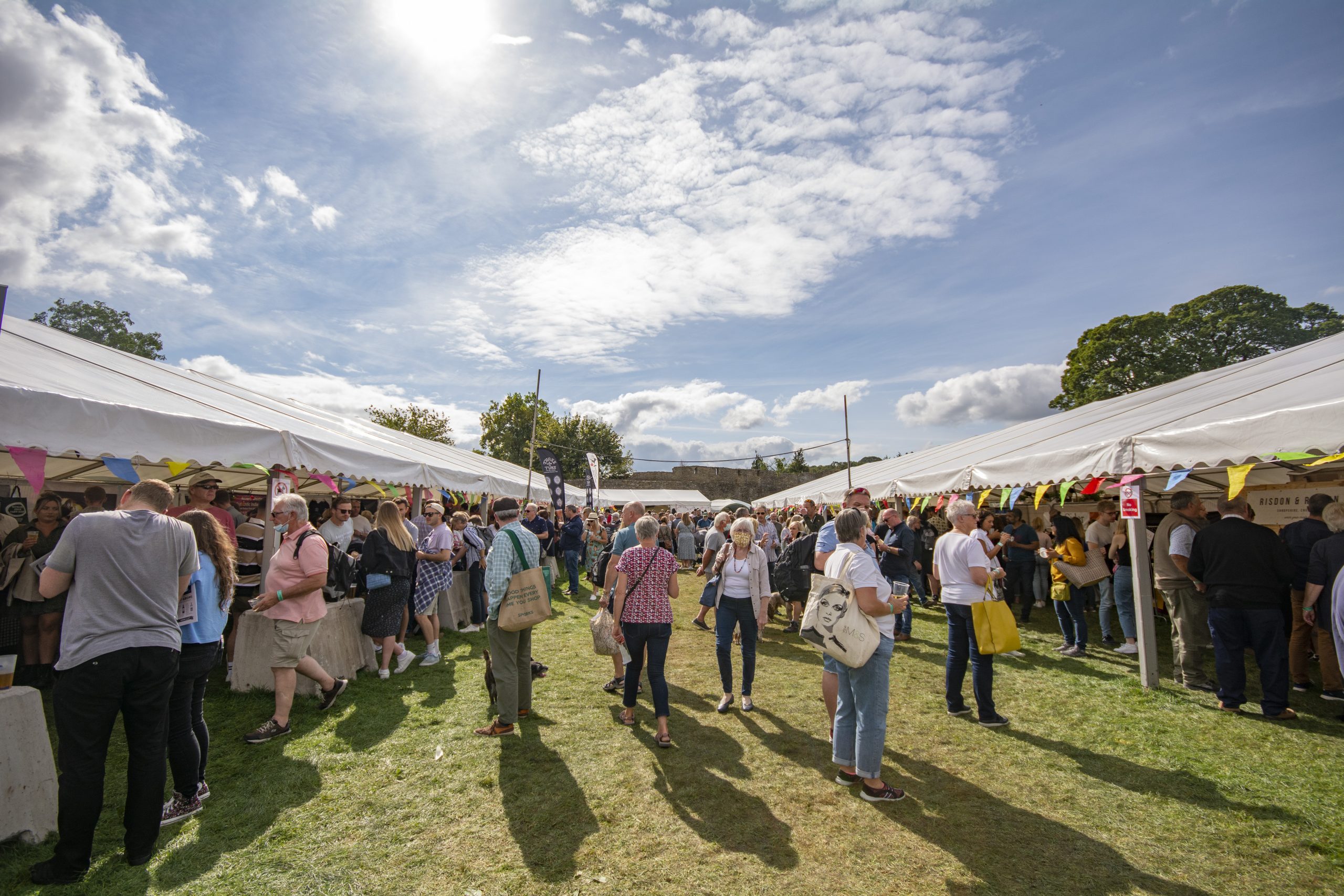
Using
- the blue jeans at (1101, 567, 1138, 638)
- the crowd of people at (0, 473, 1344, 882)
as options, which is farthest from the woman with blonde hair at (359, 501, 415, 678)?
the blue jeans at (1101, 567, 1138, 638)

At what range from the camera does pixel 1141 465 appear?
539cm

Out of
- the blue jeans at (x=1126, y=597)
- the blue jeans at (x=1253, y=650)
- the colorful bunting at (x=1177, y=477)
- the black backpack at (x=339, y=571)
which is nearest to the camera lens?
the blue jeans at (x=1253, y=650)

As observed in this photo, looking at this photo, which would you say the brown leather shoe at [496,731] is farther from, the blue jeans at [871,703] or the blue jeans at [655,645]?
the blue jeans at [871,703]

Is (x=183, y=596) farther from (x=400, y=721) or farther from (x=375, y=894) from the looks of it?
(x=400, y=721)

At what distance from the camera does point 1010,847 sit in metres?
3.11

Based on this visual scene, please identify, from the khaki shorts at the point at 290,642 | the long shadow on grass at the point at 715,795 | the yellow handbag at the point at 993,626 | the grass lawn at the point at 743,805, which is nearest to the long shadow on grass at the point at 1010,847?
the grass lawn at the point at 743,805

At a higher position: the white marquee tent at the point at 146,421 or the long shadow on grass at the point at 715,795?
the white marquee tent at the point at 146,421

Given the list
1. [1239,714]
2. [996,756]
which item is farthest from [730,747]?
[1239,714]

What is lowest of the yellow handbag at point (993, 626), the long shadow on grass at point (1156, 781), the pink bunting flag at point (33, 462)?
the long shadow on grass at point (1156, 781)

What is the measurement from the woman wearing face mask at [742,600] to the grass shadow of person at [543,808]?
1569 millimetres

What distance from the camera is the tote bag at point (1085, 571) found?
7.19 m

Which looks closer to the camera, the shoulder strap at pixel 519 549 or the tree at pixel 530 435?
the shoulder strap at pixel 519 549

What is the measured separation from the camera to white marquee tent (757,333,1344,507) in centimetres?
445

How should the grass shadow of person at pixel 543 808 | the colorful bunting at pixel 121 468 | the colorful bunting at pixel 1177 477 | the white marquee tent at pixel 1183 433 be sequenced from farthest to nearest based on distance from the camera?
the colorful bunting at pixel 1177 477
the white marquee tent at pixel 1183 433
the colorful bunting at pixel 121 468
the grass shadow of person at pixel 543 808
